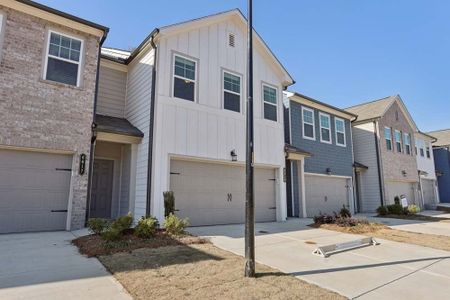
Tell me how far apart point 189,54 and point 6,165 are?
6.87 m

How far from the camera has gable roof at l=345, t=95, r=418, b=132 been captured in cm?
2100

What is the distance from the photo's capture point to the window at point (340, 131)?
738 inches

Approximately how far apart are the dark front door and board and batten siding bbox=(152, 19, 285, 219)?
11.0ft

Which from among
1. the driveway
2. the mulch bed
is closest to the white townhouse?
the mulch bed

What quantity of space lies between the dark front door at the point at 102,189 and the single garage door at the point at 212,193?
3.31m

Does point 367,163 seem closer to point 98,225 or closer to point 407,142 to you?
point 407,142

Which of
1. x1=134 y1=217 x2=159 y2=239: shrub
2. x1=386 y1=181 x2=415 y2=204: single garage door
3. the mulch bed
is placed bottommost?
the mulch bed

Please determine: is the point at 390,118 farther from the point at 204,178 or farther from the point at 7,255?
the point at 7,255

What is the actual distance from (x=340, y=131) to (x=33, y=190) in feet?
55.3

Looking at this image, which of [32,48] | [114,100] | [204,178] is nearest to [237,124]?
[204,178]

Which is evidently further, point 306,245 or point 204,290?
point 306,245

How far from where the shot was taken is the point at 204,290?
4188 millimetres

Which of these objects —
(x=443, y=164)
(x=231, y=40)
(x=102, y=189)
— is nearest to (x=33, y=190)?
(x=102, y=189)

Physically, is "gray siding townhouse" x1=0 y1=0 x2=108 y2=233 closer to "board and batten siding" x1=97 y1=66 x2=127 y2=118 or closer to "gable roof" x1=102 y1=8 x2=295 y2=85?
"board and batten siding" x1=97 y1=66 x2=127 y2=118
